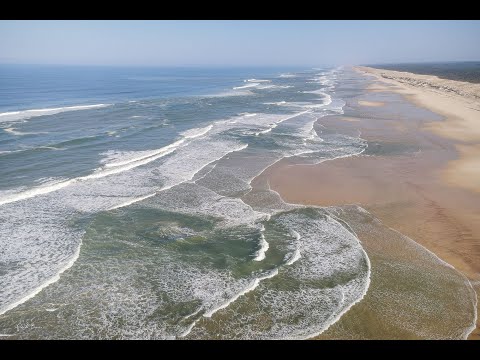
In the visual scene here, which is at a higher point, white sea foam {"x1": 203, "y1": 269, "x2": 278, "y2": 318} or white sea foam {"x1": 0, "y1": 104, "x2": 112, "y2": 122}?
white sea foam {"x1": 0, "y1": 104, "x2": 112, "y2": 122}

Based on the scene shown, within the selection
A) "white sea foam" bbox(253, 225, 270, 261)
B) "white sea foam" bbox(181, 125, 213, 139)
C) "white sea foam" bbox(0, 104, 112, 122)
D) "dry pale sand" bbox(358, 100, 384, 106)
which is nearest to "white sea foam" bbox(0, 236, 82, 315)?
"white sea foam" bbox(253, 225, 270, 261)

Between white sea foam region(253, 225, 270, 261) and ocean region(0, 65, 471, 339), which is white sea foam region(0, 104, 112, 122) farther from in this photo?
white sea foam region(253, 225, 270, 261)

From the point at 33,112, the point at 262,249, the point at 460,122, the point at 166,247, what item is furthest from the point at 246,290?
the point at 33,112

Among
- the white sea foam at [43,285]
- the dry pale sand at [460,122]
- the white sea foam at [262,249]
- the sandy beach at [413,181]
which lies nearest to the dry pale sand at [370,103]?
the dry pale sand at [460,122]
